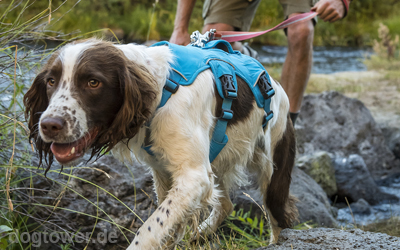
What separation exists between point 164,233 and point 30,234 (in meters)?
1.24

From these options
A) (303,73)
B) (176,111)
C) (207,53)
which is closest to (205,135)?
(176,111)

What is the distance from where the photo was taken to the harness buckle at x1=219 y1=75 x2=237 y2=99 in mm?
2059

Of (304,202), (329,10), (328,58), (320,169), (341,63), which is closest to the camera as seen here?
(329,10)

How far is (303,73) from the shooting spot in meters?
3.39

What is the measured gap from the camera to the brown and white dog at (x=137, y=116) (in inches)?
67.9

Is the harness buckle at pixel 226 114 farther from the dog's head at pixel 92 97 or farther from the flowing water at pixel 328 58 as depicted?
the flowing water at pixel 328 58

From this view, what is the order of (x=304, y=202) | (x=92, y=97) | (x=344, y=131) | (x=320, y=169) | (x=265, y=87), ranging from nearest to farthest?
(x=92, y=97)
(x=265, y=87)
(x=304, y=202)
(x=320, y=169)
(x=344, y=131)

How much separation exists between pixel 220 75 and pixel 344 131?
12.4ft

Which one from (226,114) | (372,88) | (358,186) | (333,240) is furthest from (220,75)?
(372,88)

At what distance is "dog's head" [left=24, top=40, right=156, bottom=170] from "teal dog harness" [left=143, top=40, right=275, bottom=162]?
0.16 metres

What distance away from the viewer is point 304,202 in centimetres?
352

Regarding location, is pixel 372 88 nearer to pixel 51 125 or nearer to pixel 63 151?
pixel 63 151

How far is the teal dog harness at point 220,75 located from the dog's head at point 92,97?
6.3 inches

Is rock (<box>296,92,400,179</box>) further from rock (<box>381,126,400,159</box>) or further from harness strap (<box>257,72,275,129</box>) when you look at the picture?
harness strap (<box>257,72,275,129</box>)
